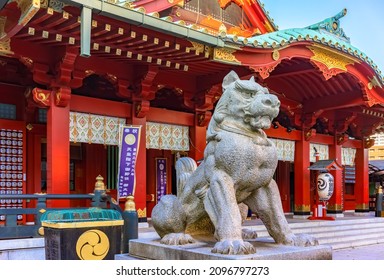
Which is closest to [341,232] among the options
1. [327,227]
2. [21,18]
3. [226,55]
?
[327,227]

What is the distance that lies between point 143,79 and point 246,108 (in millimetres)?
6056

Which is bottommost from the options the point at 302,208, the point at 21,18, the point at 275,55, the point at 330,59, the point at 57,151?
the point at 302,208

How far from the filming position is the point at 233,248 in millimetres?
3695

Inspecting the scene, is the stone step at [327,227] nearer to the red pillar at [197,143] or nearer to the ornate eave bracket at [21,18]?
the red pillar at [197,143]

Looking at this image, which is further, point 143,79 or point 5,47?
point 143,79

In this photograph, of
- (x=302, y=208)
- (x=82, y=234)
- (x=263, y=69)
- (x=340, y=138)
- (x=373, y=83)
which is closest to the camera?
(x=82, y=234)

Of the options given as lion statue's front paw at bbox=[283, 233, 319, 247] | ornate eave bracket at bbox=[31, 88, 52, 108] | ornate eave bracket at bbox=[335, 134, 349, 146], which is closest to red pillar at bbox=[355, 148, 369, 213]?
ornate eave bracket at bbox=[335, 134, 349, 146]

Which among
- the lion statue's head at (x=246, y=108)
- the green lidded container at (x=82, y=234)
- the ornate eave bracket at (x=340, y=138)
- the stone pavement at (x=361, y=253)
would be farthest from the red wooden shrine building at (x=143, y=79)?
the stone pavement at (x=361, y=253)

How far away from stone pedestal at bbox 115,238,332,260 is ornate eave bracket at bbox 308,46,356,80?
7.01 m

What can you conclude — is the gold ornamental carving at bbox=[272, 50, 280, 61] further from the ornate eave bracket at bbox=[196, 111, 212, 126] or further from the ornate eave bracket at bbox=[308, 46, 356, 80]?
the ornate eave bracket at bbox=[196, 111, 212, 126]

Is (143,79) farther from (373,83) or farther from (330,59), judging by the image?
(373,83)

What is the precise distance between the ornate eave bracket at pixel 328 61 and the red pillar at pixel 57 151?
18.2ft

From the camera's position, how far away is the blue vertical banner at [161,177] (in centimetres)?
1285

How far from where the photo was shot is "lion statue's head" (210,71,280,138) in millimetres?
3998
